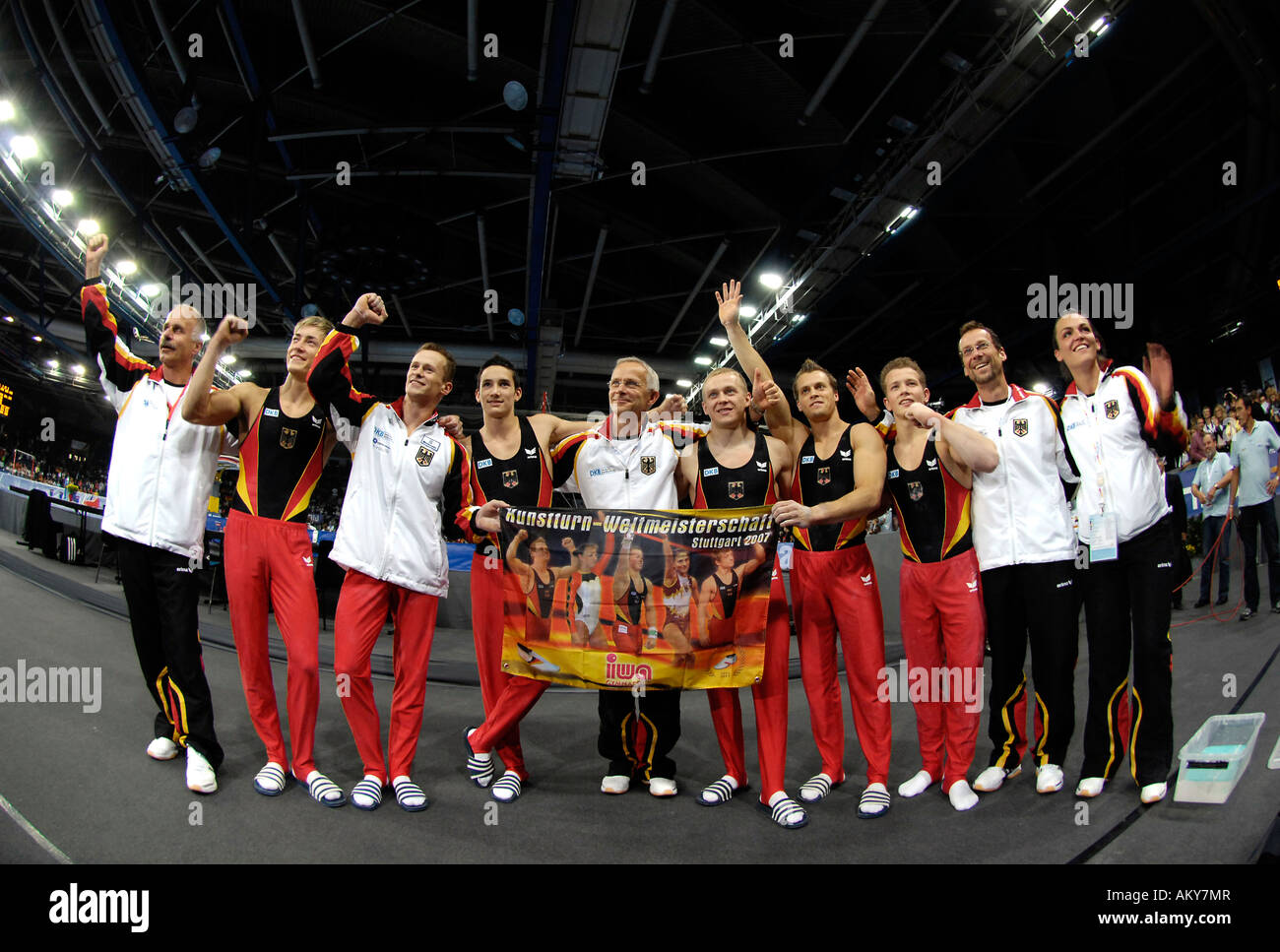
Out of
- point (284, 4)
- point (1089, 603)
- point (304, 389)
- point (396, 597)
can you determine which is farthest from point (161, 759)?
point (284, 4)

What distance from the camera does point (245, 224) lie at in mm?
9547

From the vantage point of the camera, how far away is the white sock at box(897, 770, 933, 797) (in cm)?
318

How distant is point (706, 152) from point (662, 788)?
814 cm

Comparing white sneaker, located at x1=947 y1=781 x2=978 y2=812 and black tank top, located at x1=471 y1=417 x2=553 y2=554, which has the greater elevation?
black tank top, located at x1=471 y1=417 x2=553 y2=554

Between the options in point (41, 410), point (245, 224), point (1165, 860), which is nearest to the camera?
point (1165, 860)

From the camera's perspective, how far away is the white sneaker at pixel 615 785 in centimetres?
326

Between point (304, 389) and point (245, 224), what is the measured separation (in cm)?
782

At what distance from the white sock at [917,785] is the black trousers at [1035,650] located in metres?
0.33

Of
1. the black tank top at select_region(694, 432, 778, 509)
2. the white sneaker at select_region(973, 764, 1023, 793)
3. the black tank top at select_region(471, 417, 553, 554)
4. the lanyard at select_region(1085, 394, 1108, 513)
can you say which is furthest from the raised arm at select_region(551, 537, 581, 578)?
the lanyard at select_region(1085, 394, 1108, 513)

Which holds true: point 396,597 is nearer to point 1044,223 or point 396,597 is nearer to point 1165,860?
point 1165,860

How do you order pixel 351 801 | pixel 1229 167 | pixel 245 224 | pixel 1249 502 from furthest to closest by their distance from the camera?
pixel 245 224, pixel 1229 167, pixel 1249 502, pixel 351 801

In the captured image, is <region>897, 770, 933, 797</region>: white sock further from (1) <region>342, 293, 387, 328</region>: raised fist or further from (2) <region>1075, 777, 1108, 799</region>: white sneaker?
(1) <region>342, 293, 387, 328</region>: raised fist

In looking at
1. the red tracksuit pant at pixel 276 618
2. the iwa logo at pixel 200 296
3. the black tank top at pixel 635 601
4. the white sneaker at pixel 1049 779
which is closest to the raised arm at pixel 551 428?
the black tank top at pixel 635 601

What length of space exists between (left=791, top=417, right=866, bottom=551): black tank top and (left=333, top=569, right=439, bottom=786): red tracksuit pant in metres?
1.88
